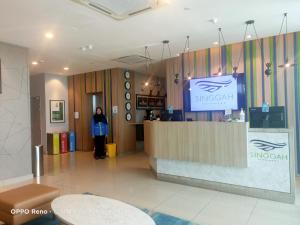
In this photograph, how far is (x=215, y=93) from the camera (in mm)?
6020

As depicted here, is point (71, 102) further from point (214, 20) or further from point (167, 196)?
point (214, 20)

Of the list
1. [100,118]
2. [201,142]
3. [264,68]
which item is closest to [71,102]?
[100,118]

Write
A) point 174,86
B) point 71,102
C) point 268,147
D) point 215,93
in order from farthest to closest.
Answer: point 71,102 → point 174,86 → point 215,93 → point 268,147

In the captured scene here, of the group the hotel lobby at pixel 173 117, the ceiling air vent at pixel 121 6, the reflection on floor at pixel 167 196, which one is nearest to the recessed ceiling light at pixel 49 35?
the hotel lobby at pixel 173 117

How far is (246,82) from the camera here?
5684 millimetres

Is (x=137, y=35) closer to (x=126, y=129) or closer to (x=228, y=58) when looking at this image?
(x=228, y=58)

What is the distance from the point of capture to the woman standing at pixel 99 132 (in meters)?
7.85

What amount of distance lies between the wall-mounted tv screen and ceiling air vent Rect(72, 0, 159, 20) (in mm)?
3081

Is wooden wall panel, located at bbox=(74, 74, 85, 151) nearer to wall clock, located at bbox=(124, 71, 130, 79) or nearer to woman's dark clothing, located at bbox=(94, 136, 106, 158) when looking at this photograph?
woman's dark clothing, located at bbox=(94, 136, 106, 158)

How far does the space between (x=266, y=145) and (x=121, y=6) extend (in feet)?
10.5

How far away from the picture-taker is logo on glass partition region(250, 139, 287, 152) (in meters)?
3.72

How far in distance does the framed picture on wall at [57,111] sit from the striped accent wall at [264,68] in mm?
6049

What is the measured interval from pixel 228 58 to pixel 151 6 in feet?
10.3

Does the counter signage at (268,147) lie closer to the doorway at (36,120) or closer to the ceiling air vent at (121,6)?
the ceiling air vent at (121,6)
